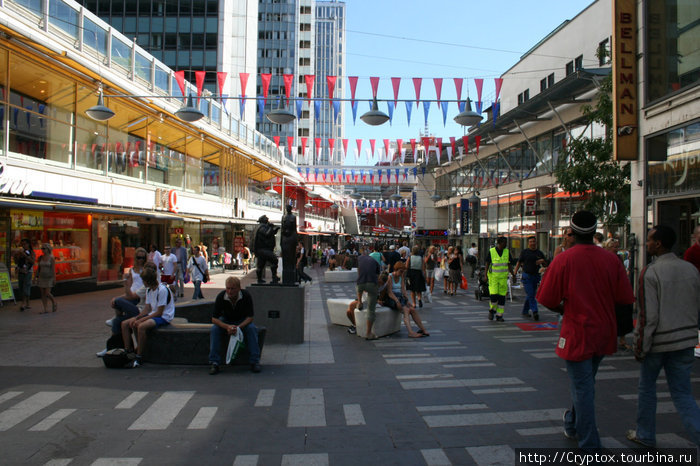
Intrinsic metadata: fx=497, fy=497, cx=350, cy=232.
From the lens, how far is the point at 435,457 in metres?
4.06

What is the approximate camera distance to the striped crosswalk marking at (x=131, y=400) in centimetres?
541

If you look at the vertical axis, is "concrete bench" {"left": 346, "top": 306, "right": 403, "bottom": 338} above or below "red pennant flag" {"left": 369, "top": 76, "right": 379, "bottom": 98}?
below

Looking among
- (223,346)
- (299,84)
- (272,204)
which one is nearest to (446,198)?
(272,204)

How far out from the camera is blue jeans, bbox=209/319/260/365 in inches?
268

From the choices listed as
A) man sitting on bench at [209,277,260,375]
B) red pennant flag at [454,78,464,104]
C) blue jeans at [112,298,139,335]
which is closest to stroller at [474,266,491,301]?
red pennant flag at [454,78,464,104]

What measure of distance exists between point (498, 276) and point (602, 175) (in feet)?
19.1

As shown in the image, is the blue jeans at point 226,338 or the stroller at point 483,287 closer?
the blue jeans at point 226,338

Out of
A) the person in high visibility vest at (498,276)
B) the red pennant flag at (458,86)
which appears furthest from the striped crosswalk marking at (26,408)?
the red pennant flag at (458,86)

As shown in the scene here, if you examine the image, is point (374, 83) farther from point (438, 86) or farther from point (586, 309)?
point (586, 309)

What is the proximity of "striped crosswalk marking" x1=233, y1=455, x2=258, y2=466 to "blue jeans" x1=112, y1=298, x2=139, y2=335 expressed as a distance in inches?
161

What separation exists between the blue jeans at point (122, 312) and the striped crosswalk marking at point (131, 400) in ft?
5.66

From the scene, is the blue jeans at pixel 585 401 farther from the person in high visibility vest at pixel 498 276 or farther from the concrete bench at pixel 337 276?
the concrete bench at pixel 337 276

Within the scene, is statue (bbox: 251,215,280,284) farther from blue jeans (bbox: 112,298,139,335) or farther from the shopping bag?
the shopping bag

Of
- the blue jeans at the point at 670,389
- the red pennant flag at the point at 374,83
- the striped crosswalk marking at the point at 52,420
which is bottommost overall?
the striped crosswalk marking at the point at 52,420
